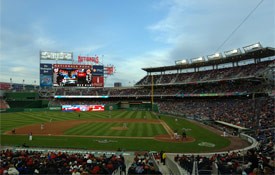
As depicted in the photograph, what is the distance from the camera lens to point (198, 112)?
176 ft

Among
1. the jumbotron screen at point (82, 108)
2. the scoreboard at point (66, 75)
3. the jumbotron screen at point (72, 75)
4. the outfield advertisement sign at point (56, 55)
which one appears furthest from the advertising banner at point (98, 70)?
the jumbotron screen at point (82, 108)

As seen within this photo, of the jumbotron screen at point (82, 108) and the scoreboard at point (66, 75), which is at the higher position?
the scoreboard at point (66, 75)

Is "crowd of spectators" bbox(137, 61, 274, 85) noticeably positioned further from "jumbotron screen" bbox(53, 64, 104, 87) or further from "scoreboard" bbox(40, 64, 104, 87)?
"scoreboard" bbox(40, 64, 104, 87)

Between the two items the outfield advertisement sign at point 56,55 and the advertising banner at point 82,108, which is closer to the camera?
the advertising banner at point 82,108

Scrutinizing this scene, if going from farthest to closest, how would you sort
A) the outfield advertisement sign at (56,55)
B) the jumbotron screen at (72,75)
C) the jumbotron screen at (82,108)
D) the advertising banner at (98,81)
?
the outfield advertisement sign at (56,55), the advertising banner at (98,81), the jumbotron screen at (82,108), the jumbotron screen at (72,75)

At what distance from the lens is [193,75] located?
2781 inches

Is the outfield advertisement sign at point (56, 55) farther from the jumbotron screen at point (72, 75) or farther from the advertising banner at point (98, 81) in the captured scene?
the advertising banner at point (98, 81)

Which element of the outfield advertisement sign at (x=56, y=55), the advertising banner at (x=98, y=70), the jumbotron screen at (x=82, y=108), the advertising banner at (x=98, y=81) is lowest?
the jumbotron screen at (x=82, y=108)

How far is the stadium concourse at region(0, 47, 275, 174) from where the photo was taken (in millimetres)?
11152

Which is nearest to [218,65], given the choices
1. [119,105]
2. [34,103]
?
[119,105]

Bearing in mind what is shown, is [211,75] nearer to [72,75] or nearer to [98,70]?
[98,70]

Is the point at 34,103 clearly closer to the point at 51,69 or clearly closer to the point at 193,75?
the point at 51,69

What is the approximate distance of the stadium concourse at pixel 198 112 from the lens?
11152 millimetres

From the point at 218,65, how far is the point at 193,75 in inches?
329
